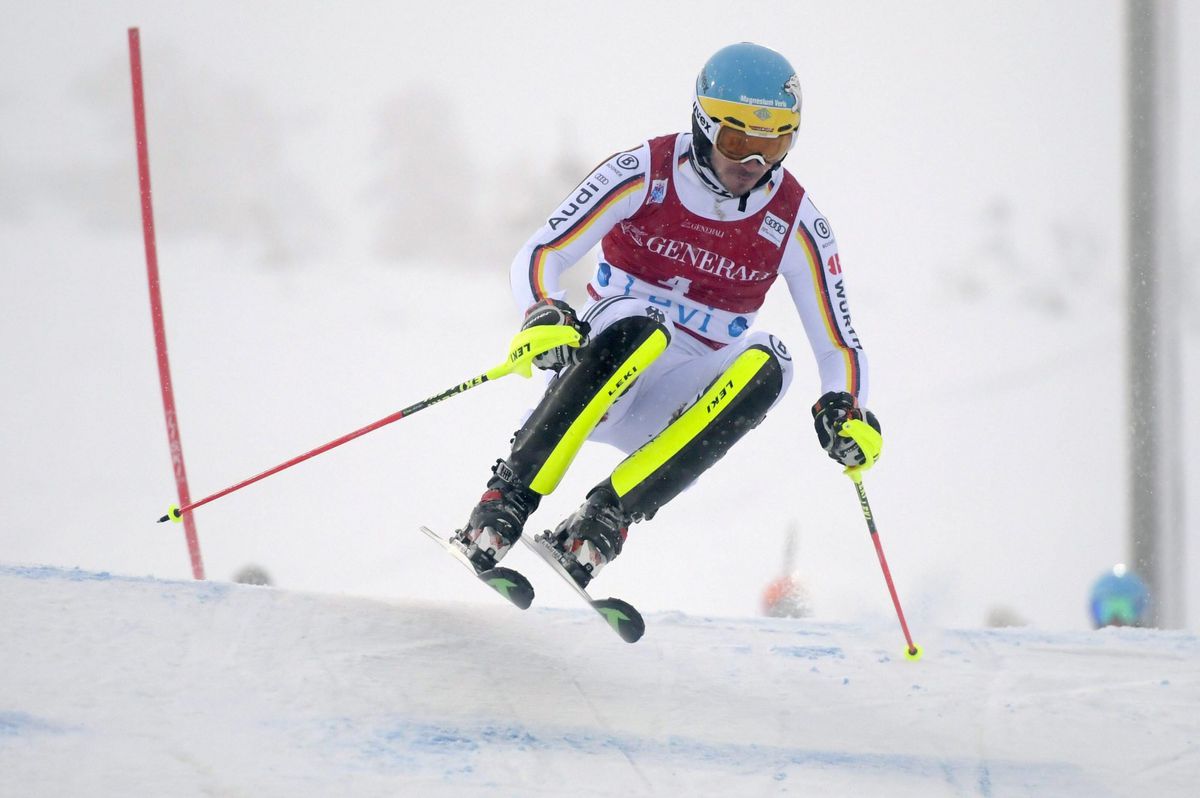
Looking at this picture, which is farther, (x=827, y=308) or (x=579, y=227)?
(x=827, y=308)

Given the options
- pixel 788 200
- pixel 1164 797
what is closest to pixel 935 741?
pixel 1164 797

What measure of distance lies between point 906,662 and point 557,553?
1.22 meters

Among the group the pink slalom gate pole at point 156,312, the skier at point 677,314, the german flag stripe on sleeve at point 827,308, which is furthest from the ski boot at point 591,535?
the pink slalom gate pole at point 156,312

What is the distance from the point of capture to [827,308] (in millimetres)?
3617

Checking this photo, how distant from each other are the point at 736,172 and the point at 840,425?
0.79 m

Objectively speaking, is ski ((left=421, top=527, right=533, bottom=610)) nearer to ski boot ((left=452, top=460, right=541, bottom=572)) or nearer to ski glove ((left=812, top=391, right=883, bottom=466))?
ski boot ((left=452, top=460, right=541, bottom=572))

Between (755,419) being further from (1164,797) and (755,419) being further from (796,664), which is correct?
(1164,797)

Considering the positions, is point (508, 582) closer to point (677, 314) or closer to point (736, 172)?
point (677, 314)

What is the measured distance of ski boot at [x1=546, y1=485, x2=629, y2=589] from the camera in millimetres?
3195

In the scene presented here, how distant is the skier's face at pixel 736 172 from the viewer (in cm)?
335

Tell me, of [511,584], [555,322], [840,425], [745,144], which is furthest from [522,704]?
[745,144]

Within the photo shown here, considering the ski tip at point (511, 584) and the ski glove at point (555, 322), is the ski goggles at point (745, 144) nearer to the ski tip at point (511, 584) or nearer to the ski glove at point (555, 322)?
the ski glove at point (555, 322)

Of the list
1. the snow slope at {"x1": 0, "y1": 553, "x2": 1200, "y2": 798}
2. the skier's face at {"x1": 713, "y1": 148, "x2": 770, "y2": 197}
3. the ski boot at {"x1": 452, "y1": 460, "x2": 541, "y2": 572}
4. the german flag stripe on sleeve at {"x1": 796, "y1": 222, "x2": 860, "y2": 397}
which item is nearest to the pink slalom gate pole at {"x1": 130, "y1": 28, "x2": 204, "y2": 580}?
the snow slope at {"x1": 0, "y1": 553, "x2": 1200, "y2": 798}

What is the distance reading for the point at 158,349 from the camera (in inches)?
191
